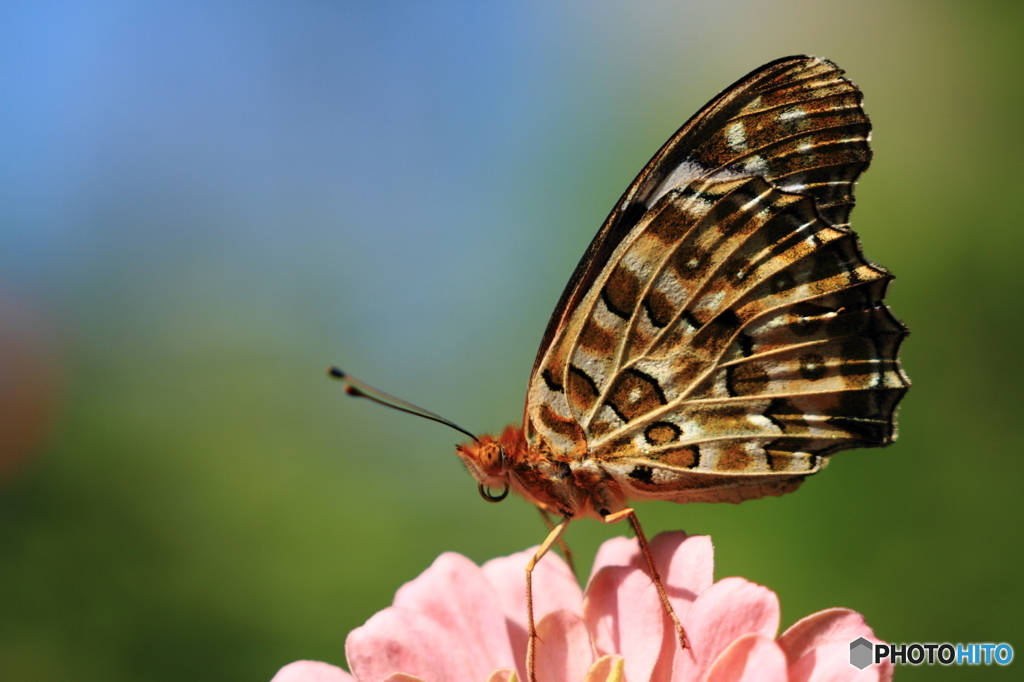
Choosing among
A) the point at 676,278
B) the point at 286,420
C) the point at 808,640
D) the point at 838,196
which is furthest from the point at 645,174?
the point at 286,420

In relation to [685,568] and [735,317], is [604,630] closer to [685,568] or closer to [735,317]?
[685,568]

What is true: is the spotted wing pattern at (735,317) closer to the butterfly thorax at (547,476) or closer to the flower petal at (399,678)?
the butterfly thorax at (547,476)

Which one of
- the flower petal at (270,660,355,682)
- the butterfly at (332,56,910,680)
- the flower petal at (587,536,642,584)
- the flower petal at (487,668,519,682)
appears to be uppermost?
the butterfly at (332,56,910,680)

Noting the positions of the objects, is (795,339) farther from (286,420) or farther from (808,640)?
(286,420)

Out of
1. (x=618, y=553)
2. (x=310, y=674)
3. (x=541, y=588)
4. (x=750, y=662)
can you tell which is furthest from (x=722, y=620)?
(x=310, y=674)

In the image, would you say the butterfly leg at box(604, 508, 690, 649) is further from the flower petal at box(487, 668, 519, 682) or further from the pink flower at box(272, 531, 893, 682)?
the flower petal at box(487, 668, 519, 682)

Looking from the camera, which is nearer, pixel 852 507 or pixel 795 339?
pixel 795 339

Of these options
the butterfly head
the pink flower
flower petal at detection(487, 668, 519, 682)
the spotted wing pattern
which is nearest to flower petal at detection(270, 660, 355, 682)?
the pink flower
